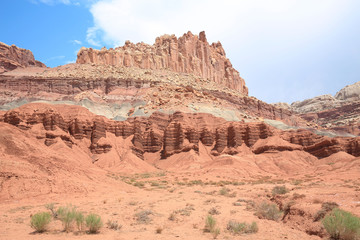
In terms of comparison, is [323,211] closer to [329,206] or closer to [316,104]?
[329,206]

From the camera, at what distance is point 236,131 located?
57750 mm

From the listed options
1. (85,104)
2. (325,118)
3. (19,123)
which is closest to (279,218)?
(19,123)

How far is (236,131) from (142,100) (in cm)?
2904

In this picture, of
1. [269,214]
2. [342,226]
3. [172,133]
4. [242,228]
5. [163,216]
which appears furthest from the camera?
[172,133]

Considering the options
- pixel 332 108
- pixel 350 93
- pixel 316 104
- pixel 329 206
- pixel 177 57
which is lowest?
pixel 329 206

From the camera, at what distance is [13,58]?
11919cm

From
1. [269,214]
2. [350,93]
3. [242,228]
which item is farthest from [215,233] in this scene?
[350,93]

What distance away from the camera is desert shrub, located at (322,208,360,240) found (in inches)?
344

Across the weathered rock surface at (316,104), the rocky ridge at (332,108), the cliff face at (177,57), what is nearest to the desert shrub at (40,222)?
the cliff face at (177,57)

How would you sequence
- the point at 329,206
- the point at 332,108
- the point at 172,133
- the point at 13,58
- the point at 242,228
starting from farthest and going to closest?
1. the point at 332,108
2. the point at 13,58
3. the point at 172,133
4. the point at 329,206
5. the point at 242,228

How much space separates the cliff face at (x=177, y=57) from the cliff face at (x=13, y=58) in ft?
97.5

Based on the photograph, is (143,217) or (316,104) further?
(316,104)

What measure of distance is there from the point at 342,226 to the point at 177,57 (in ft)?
353

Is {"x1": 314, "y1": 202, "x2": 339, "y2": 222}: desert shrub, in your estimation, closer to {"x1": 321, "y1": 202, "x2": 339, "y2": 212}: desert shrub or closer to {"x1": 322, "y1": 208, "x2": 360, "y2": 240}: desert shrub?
{"x1": 321, "y1": 202, "x2": 339, "y2": 212}: desert shrub
